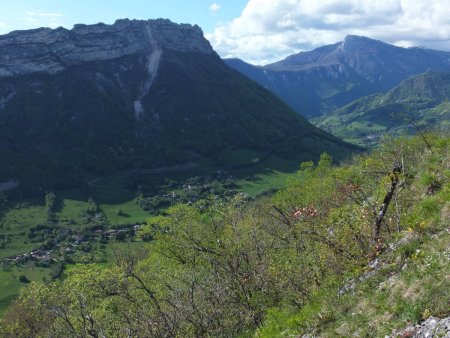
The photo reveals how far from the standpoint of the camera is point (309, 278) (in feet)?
75.2

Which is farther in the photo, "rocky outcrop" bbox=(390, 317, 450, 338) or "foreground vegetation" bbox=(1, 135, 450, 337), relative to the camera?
"foreground vegetation" bbox=(1, 135, 450, 337)

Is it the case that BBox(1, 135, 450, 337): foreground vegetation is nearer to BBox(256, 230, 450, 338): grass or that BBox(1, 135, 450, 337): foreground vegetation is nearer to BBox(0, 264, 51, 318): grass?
BBox(256, 230, 450, 338): grass

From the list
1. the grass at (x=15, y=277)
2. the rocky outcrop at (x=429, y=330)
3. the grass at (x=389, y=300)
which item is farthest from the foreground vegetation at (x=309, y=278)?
the grass at (x=15, y=277)

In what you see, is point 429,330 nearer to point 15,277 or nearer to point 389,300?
point 389,300

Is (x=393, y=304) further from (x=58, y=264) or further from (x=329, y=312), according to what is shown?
(x=58, y=264)

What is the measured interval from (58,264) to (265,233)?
141 m

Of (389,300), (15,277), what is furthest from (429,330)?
(15,277)

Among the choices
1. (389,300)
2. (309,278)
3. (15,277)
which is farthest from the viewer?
(15,277)

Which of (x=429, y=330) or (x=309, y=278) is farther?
(x=309, y=278)

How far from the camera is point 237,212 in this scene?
115 feet

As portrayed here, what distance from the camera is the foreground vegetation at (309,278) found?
15648 mm

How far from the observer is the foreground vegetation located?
15648 mm

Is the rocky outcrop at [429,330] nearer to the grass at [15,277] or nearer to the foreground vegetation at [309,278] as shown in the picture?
the foreground vegetation at [309,278]

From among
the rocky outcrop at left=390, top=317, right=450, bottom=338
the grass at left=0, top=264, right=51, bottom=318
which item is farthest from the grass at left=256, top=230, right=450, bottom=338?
the grass at left=0, top=264, right=51, bottom=318
